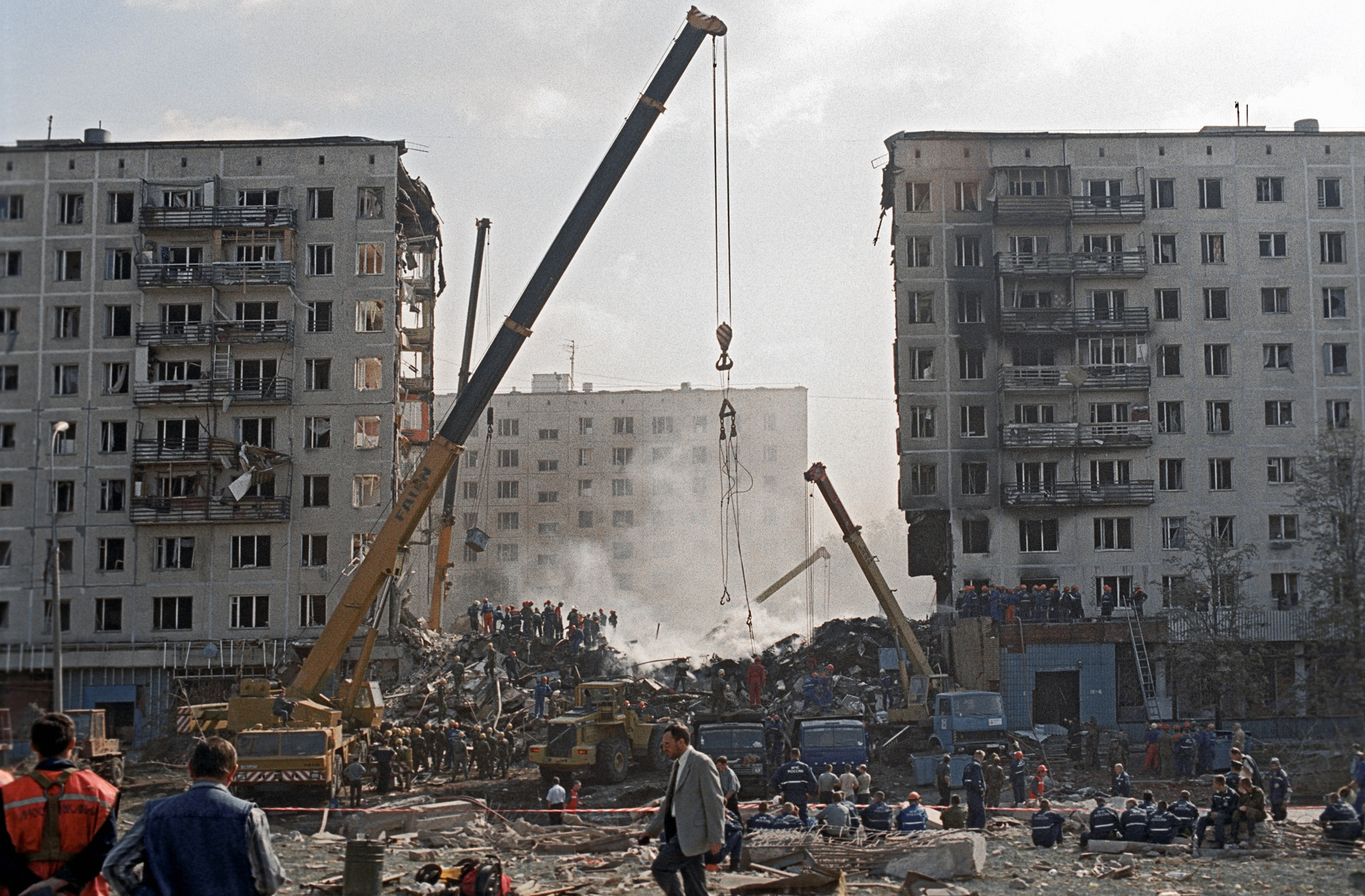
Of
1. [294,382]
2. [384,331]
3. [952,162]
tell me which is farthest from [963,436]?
[294,382]

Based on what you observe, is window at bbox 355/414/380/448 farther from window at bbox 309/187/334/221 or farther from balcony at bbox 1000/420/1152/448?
balcony at bbox 1000/420/1152/448

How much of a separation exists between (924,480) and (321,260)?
27762 millimetres

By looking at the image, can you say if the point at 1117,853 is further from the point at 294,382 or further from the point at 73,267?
Answer: the point at 73,267

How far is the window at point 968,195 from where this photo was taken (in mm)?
56375

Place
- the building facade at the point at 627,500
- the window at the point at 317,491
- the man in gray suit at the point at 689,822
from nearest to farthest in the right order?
the man in gray suit at the point at 689,822 < the window at the point at 317,491 < the building facade at the point at 627,500

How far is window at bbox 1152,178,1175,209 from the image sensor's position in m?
56.7

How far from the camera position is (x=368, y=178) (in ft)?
180

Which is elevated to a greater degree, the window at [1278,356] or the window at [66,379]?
the window at [1278,356]

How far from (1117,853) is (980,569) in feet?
109

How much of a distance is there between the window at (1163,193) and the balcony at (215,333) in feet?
125

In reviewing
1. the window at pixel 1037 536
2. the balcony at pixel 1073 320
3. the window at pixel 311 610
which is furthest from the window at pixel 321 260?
the window at pixel 1037 536

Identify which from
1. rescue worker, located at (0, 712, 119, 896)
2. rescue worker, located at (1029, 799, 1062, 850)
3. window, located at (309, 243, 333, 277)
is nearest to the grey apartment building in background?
window, located at (309, 243, 333, 277)

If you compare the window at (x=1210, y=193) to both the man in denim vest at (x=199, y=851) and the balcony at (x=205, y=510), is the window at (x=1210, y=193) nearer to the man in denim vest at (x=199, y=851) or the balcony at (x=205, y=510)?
the balcony at (x=205, y=510)

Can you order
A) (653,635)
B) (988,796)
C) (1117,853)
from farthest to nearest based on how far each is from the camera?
(653,635) → (988,796) → (1117,853)
